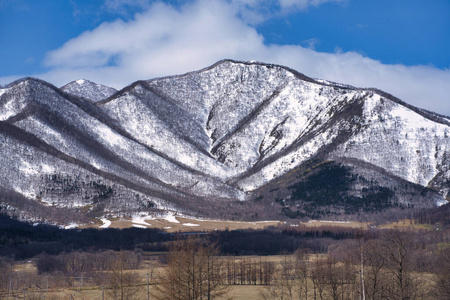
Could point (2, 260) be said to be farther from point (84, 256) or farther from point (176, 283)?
point (176, 283)

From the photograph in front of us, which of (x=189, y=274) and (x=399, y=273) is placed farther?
(x=189, y=274)

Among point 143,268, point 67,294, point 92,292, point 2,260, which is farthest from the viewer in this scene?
point 2,260

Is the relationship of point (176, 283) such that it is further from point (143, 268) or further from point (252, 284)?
point (143, 268)

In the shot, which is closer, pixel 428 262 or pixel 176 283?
pixel 176 283

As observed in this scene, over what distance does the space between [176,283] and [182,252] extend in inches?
151

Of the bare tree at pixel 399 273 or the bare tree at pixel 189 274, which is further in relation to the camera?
the bare tree at pixel 189 274

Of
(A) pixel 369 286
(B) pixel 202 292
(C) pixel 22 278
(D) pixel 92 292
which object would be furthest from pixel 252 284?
(B) pixel 202 292

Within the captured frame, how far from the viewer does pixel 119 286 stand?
87.1m

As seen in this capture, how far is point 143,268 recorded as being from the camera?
17900 cm

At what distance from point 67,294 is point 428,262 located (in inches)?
2920

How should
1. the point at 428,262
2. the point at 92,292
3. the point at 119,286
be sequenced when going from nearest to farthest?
the point at 119,286 → the point at 92,292 → the point at 428,262

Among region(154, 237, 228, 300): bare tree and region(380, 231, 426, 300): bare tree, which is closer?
region(380, 231, 426, 300): bare tree

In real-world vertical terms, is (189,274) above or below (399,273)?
below

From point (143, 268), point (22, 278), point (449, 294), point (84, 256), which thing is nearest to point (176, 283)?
point (449, 294)
